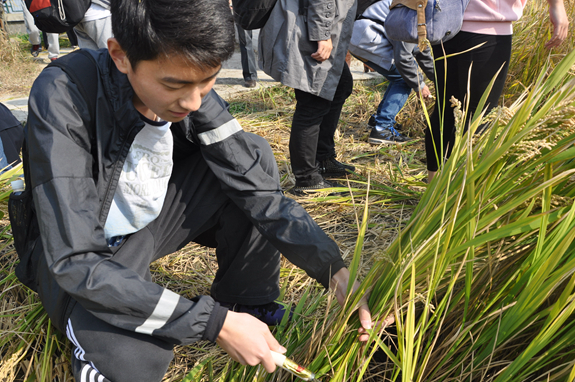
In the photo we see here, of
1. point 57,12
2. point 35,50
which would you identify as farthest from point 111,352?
point 35,50

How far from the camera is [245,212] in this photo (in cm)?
137

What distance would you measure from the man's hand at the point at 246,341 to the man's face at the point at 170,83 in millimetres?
513

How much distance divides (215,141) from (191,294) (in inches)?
27.6

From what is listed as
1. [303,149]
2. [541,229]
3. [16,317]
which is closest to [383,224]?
[303,149]

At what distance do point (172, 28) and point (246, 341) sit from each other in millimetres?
717

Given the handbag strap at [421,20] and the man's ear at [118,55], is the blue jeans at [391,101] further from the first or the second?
the man's ear at [118,55]

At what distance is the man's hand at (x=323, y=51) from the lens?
7.06ft

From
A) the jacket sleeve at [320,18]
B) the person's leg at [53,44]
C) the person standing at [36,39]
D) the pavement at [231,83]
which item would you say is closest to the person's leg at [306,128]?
the jacket sleeve at [320,18]

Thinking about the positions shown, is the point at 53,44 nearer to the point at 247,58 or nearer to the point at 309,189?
the point at 247,58

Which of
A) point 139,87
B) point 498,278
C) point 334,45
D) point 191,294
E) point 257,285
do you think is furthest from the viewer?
point 334,45

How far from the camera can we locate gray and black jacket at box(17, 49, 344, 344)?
102 cm

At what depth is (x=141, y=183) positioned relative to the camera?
4.33 feet

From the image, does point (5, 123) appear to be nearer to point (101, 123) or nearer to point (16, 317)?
point (16, 317)

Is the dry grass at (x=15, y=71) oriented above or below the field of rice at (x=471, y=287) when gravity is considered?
below
